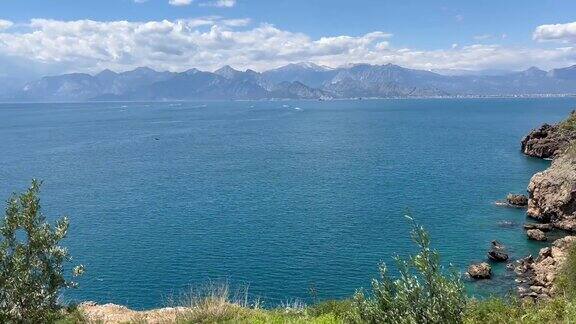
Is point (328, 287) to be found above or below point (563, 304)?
below

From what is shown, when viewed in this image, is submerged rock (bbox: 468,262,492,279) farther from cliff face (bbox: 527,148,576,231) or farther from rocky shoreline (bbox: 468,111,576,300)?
cliff face (bbox: 527,148,576,231)

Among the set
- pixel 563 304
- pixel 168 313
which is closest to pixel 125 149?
pixel 168 313

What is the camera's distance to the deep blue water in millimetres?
54656

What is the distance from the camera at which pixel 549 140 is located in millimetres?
120500

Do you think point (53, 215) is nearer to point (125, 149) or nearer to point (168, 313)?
point (168, 313)

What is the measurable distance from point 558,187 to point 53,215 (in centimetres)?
7352

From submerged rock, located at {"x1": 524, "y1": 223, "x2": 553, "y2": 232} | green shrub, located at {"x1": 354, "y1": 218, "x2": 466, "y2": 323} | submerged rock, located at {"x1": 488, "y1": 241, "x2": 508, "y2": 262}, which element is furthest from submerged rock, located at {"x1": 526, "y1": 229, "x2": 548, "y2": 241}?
green shrub, located at {"x1": 354, "y1": 218, "x2": 466, "y2": 323}

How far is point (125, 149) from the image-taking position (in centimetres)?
14750

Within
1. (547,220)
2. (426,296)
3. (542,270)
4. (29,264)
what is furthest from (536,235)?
(29,264)

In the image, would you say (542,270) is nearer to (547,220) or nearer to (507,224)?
(507,224)

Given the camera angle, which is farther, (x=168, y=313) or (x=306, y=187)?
(x=306, y=187)

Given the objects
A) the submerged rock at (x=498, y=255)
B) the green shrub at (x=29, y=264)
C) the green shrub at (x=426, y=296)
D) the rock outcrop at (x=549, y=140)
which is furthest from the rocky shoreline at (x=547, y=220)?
the rock outcrop at (x=549, y=140)

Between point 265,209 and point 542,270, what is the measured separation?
40762 mm

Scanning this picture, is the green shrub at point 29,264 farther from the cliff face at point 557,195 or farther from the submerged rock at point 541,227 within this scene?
the cliff face at point 557,195
